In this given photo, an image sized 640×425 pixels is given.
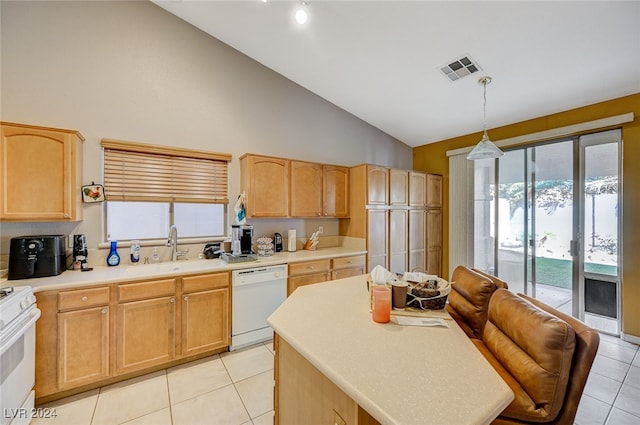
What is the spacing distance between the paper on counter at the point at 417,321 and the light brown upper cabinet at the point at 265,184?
7.39 feet

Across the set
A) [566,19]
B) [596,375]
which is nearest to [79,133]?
[566,19]

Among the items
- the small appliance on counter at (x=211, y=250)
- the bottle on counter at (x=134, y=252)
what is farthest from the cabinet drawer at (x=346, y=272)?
the bottle on counter at (x=134, y=252)

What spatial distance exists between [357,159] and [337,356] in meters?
3.79

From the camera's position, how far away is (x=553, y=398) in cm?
108

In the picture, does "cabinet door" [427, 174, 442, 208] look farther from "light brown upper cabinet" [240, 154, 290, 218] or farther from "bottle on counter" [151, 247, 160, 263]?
"bottle on counter" [151, 247, 160, 263]

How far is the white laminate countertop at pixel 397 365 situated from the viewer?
793mm

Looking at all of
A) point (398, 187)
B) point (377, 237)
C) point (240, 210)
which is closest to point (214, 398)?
point (240, 210)

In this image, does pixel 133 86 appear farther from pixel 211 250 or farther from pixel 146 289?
pixel 146 289

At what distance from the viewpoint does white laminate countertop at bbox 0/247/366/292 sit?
2.04 m

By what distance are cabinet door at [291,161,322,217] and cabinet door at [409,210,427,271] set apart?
1.67 metres

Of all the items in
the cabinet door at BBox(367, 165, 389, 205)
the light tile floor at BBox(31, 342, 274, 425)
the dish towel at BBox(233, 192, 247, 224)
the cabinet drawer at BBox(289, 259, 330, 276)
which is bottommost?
the light tile floor at BBox(31, 342, 274, 425)

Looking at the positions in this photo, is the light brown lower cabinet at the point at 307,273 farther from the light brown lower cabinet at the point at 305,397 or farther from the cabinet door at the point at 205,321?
the light brown lower cabinet at the point at 305,397

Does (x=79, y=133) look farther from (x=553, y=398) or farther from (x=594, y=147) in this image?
(x=594, y=147)

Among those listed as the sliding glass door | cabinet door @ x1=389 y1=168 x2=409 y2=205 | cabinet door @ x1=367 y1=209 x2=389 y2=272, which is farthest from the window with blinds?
the sliding glass door
